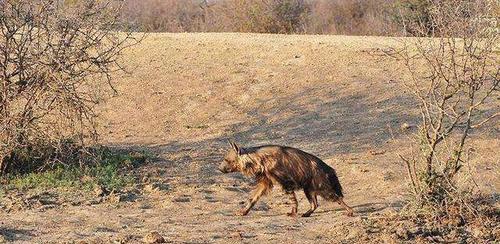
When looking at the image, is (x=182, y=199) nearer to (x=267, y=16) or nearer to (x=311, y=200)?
(x=311, y=200)

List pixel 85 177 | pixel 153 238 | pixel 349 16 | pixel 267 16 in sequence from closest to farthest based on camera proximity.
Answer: pixel 153 238 → pixel 85 177 → pixel 267 16 → pixel 349 16

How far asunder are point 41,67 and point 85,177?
4.52 feet

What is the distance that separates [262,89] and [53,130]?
18.0 ft

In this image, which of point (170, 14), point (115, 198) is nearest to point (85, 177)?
point (115, 198)

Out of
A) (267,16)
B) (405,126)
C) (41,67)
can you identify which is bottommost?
(405,126)

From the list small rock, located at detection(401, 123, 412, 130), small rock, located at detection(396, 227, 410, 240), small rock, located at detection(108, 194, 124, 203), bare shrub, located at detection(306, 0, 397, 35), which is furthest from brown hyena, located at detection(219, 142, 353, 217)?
bare shrub, located at detection(306, 0, 397, 35)

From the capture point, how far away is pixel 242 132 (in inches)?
514

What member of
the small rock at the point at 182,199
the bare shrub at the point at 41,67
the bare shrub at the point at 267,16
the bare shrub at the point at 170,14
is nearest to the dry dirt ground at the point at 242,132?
the small rock at the point at 182,199

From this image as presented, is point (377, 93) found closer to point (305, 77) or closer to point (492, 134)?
point (305, 77)

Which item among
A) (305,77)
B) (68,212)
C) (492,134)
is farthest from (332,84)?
(68,212)

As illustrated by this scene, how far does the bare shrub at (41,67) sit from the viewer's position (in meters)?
9.87

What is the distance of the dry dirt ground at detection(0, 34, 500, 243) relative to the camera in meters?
7.79

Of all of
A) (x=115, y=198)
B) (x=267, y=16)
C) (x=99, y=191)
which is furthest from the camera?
(x=267, y=16)

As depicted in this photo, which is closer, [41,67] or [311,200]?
[311,200]
